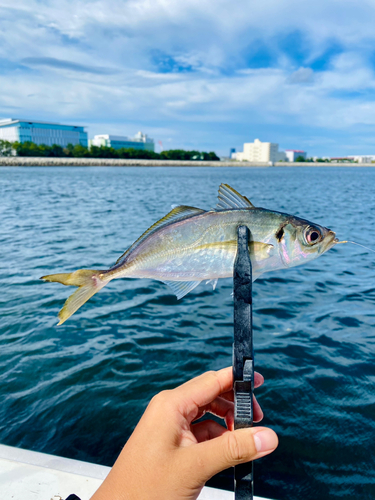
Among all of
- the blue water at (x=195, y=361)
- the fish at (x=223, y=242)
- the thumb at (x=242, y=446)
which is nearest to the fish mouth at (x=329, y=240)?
the fish at (x=223, y=242)

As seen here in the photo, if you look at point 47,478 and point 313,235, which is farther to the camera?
point 47,478

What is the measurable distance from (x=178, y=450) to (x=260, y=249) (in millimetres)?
1176

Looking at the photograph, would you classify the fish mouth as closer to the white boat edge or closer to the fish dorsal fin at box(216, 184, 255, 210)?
the fish dorsal fin at box(216, 184, 255, 210)

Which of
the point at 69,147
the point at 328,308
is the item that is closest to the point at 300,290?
the point at 328,308

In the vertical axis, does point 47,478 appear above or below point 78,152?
below

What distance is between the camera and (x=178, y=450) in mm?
1879

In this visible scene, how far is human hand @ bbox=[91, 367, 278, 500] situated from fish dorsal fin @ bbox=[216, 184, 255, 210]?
3.29 ft

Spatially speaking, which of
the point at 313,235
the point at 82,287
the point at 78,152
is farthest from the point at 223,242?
the point at 78,152

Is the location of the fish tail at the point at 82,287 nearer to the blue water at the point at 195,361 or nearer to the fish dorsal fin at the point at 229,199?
the fish dorsal fin at the point at 229,199

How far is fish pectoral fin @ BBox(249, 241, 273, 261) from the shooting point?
1.44m

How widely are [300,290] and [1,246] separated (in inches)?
571

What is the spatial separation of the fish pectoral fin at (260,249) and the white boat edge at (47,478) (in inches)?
122

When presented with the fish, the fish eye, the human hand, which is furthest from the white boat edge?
the fish eye

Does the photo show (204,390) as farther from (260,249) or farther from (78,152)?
(78,152)
